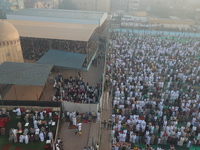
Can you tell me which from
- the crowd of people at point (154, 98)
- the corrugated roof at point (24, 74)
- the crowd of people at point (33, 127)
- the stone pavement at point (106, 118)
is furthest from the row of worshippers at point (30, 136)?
the crowd of people at point (154, 98)

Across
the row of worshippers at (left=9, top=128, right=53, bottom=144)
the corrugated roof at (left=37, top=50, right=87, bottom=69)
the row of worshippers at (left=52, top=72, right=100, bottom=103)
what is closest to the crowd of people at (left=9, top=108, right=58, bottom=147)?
the row of worshippers at (left=9, top=128, right=53, bottom=144)

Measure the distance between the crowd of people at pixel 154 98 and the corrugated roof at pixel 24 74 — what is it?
17.3 ft

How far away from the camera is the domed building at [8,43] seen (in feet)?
52.3

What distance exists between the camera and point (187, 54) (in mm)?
23172

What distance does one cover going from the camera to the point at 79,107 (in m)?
12.2

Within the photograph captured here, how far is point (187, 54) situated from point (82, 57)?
13.3 metres

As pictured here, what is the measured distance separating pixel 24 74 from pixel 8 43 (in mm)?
4542

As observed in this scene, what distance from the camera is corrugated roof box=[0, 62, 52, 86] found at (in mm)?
12609

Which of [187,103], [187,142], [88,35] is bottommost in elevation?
[187,142]

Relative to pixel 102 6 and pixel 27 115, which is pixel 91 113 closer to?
pixel 27 115

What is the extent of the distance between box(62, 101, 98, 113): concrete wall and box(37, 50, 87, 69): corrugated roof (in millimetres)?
5305

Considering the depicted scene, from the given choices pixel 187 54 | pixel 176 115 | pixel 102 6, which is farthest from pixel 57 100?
pixel 102 6

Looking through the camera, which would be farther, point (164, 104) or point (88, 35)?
point (88, 35)

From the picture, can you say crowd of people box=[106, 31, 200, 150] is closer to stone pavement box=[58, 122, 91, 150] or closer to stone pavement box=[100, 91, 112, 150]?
stone pavement box=[100, 91, 112, 150]
